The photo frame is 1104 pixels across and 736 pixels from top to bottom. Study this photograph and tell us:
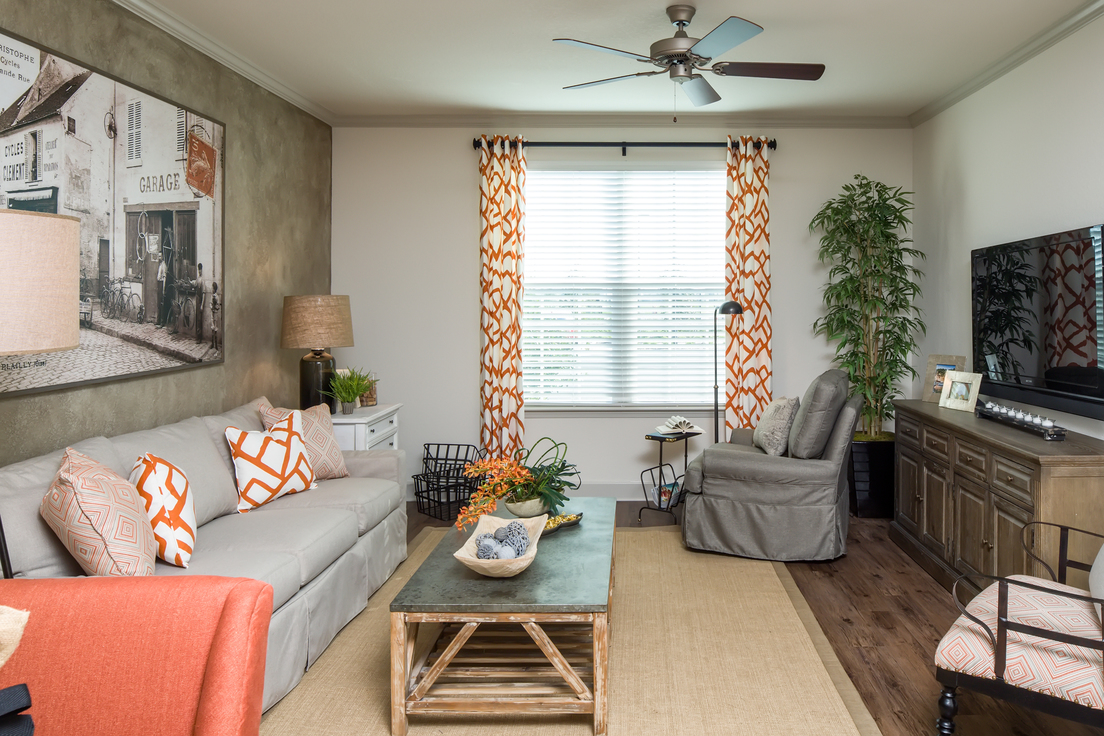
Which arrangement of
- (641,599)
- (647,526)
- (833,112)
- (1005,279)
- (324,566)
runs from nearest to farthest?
(324,566), (641,599), (1005,279), (647,526), (833,112)

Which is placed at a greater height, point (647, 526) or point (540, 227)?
point (540, 227)

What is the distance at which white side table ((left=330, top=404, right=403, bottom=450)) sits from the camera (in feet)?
14.5

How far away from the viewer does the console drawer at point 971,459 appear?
3.36 m

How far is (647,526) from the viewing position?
4.79m

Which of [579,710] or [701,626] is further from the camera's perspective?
[701,626]

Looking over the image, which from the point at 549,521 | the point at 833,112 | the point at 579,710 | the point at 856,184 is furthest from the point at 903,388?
→ the point at 579,710

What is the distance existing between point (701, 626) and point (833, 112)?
12.3 ft

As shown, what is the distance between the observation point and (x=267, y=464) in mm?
3439

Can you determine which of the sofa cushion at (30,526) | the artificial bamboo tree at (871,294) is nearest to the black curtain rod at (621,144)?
the artificial bamboo tree at (871,294)

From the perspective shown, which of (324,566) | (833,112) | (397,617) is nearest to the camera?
(397,617)

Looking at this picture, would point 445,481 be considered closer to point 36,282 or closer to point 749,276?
point 749,276

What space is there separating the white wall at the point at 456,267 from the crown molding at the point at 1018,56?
44cm

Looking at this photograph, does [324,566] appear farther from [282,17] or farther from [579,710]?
[282,17]

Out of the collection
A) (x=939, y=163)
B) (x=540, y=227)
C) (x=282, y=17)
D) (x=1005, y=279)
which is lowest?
(x=1005, y=279)
